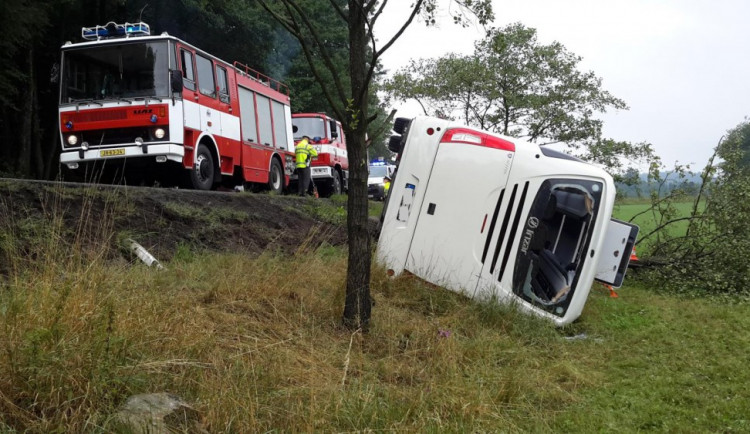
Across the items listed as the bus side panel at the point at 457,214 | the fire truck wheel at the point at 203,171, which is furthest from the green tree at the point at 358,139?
the fire truck wheel at the point at 203,171

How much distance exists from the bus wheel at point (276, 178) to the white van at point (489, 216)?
7.18 metres

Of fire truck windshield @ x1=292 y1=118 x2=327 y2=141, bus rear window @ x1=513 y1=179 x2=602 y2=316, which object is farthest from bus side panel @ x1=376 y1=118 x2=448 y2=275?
fire truck windshield @ x1=292 y1=118 x2=327 y2=141

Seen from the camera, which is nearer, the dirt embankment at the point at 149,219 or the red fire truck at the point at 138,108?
the dirt embankment at the point at 149,219

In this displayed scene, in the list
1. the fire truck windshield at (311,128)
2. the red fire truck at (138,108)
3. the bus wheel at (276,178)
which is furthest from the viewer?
the fire truck windshield at (311,128)

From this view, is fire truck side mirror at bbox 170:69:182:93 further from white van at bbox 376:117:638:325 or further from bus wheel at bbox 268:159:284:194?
bus wheel at bbox 268:159:284:194

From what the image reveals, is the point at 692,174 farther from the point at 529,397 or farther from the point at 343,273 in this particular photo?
the point at 529,397

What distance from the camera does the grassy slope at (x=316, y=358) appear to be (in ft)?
10.5

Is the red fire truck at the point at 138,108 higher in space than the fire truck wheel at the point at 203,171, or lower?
higher

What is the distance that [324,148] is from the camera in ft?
62.1

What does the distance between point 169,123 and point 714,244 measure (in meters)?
8.33

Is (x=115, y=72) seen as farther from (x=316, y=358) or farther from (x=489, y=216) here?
(x=316, y=358)

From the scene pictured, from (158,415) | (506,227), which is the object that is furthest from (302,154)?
(158,415)

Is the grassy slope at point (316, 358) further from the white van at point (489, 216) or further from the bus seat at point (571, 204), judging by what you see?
the bus seat at point (571, 204)

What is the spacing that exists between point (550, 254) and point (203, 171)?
6.15 metres
